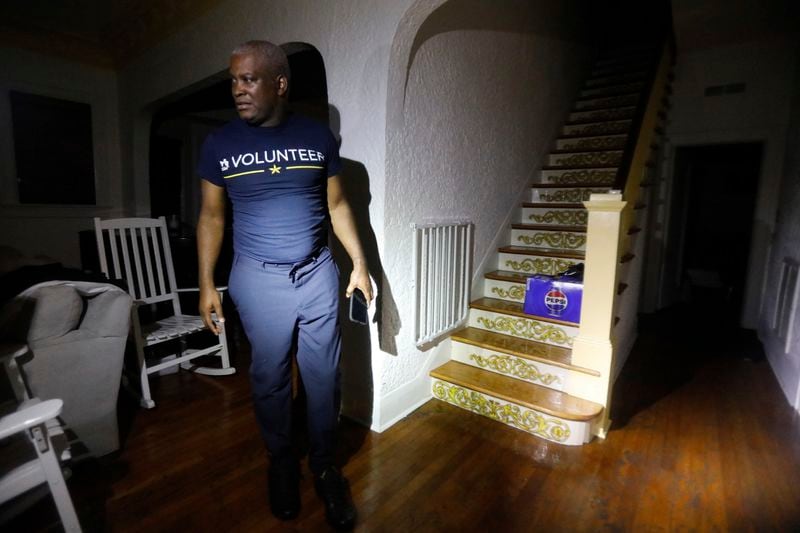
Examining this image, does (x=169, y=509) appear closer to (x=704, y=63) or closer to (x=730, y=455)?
A: (x=730, y=455)

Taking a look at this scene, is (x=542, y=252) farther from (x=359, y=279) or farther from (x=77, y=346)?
(x=77, y=346)

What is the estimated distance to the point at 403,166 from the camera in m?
1.88

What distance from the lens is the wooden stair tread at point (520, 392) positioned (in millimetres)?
1879

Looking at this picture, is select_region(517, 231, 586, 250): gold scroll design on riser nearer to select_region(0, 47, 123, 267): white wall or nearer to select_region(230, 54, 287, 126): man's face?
select_region(230, 54, 287, 126): man's face

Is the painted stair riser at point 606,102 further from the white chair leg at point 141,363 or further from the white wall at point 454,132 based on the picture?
the white chair leg at point 141,363

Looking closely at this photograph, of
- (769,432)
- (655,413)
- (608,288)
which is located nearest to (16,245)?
(608,288)

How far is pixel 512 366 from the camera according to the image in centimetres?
223

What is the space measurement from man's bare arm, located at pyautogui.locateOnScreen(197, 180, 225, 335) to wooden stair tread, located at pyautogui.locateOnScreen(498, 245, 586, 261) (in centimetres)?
202

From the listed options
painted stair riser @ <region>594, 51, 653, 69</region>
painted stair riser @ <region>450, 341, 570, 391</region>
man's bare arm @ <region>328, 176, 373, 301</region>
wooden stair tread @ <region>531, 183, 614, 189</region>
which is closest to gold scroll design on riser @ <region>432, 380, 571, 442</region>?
painted stair riser @ <region>450, 341, 570, 391</region>

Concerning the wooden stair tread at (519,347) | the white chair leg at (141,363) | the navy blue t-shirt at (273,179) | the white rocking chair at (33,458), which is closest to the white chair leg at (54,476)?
the white rocking chair at (33,458)

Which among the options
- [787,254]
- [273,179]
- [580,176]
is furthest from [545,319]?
[787,254]

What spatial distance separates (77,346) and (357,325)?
1.10m

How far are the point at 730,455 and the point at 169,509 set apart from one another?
2.24 metres

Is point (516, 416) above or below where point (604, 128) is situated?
below
